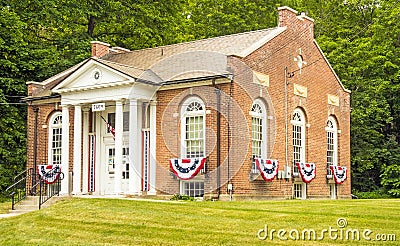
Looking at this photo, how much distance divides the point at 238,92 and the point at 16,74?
561 inches

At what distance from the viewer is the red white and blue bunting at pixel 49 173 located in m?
26.0

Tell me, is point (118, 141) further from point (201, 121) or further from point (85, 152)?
point (85, 152)

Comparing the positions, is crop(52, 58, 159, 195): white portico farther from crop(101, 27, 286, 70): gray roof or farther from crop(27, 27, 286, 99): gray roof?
crop(101, 27, 286, 70): gray roof

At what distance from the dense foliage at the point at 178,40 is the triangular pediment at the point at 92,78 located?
667cm

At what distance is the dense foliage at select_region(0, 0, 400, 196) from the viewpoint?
3141 centimetres

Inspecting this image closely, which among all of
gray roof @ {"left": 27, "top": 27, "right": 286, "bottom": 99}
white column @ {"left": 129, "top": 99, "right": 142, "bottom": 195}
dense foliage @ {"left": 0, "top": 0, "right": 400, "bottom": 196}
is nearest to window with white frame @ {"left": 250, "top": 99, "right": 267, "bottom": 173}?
gray roof @ {"left": 27, "top": 27, "right": 286, "bottom": 99}

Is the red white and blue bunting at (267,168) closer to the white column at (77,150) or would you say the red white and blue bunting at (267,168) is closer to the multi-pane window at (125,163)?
the multi-pane window at (125,163)

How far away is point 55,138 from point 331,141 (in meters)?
12.1

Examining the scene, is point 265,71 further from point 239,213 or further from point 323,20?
point 323,20

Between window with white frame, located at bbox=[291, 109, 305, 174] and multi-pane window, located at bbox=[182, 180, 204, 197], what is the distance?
186 inches

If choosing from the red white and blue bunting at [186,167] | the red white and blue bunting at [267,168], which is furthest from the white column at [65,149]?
the red white and blue bunting at [267,168]

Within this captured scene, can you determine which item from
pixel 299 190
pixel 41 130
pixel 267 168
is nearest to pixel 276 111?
pixel 267 168

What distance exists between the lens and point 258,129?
930 inches


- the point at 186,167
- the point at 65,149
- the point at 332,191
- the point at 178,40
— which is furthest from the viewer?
the point at 178,40
